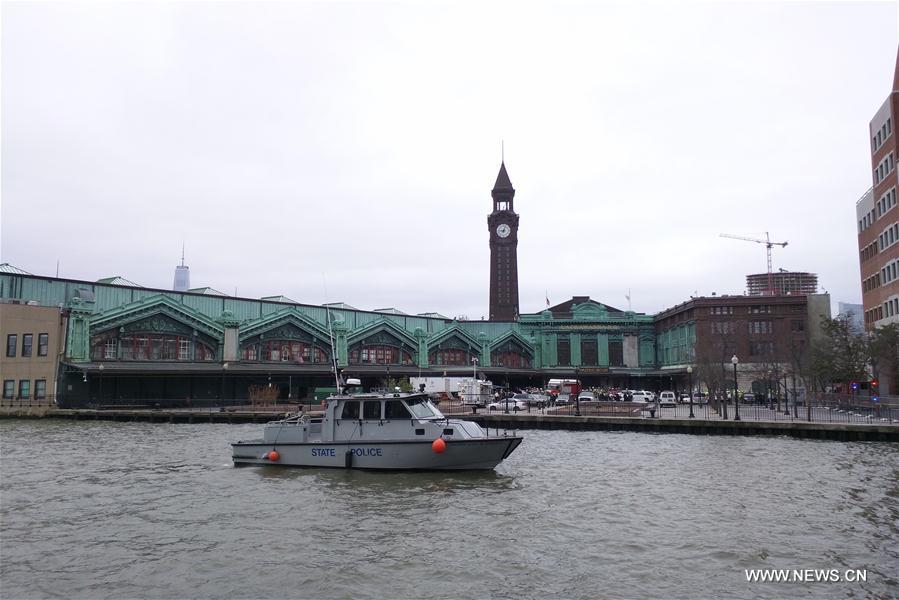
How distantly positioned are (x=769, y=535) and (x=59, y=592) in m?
17.6

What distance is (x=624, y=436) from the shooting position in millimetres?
45062

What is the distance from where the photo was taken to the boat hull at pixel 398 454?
92.5ft

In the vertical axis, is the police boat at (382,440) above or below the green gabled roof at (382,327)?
below

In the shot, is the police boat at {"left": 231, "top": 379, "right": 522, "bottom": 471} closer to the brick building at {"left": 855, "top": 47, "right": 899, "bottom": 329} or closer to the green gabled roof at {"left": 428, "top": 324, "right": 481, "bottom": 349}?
the brick building at {"left": 855, "top": 47, "right": 899, "bottom": 329}

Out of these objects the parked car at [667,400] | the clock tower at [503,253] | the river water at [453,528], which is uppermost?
the clock tower at [503,253]

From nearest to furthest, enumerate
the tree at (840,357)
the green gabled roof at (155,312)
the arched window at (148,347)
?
the tree at (840,357)
the green gabled roof at (155,312)
the arched window at (148,347)

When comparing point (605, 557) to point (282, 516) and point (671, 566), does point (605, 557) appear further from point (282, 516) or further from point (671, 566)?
point (282, 516)

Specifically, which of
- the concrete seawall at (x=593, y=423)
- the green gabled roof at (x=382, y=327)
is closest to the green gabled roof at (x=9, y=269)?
the concrete seawall at (x=593, y=423)

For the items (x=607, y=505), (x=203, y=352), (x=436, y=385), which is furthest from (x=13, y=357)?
(x=607, y=505)

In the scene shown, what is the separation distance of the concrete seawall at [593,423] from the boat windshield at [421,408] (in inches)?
805

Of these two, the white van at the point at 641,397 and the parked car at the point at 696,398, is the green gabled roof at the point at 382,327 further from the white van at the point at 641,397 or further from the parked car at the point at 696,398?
the parked car at the point at 696,398

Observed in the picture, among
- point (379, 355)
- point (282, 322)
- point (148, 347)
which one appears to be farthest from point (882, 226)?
point (148, 347)

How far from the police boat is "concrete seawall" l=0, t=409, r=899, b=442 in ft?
68.6

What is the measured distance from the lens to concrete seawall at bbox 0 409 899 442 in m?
40.2
